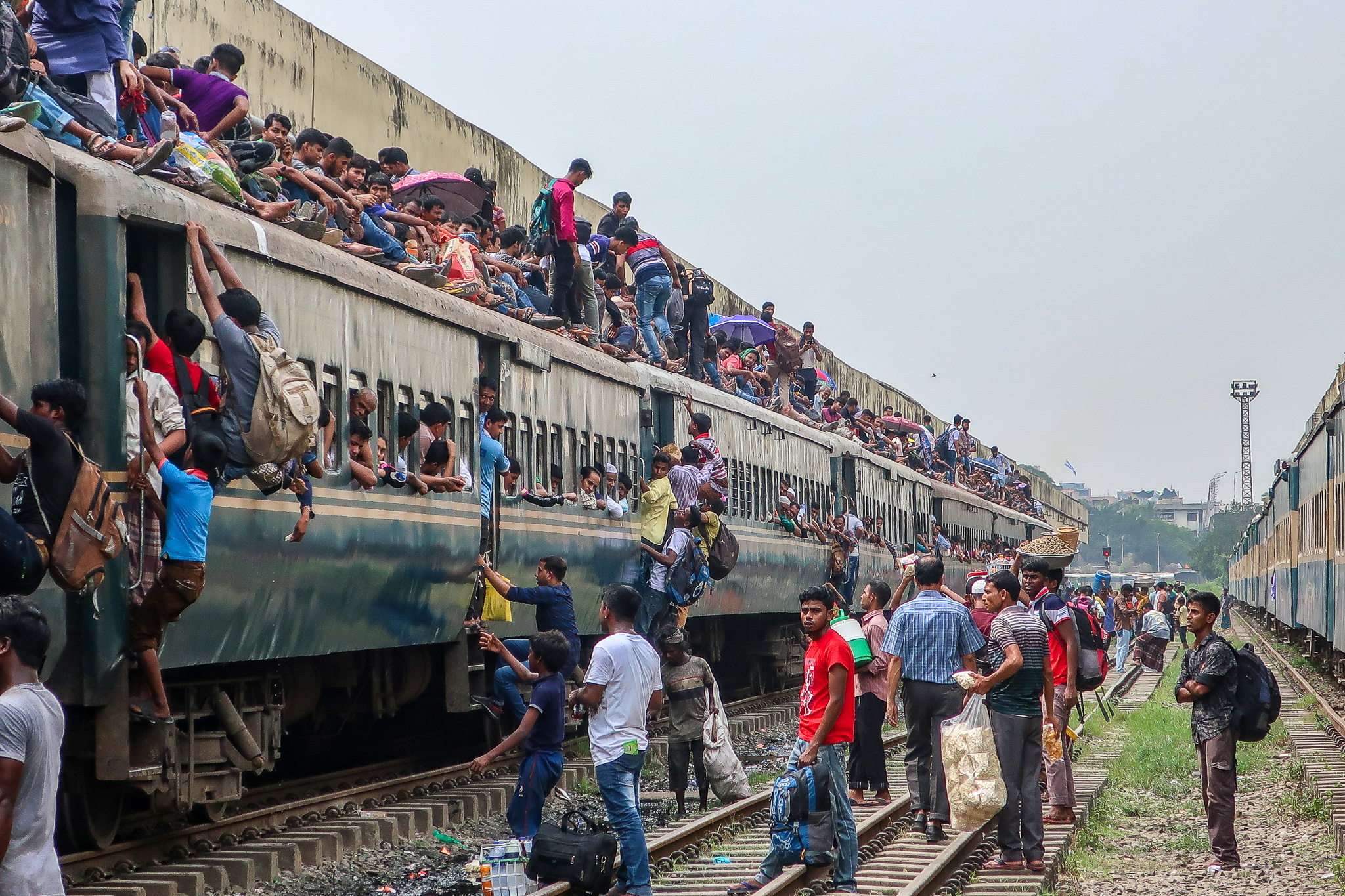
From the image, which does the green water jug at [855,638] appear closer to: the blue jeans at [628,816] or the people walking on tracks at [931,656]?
the people walking on tracks at [931,656]

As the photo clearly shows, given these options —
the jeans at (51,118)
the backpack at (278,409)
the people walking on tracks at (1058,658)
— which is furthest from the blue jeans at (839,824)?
the jeans at (51,118)

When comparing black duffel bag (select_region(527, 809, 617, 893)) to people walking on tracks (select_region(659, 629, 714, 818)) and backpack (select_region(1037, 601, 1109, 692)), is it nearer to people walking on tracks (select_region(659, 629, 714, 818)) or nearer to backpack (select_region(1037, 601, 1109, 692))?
people walking on tracks (select_region(659, 629, 714, 818))

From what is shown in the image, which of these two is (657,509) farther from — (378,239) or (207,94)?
(207,94)

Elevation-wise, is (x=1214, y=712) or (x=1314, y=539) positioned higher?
(x=1314, y=539)

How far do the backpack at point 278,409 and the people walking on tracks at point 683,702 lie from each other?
4422 mm

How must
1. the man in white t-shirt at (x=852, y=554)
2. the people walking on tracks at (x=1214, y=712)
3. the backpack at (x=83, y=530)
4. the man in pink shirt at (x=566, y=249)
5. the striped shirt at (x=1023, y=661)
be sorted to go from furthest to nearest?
the man in white t-shirt at (x=852, y=554) < the man in pink shirt at (x=566, y=249) < the people walking on tracks at (x=1214, y=712) < the striped shirt at (x=1023, y=661) < the backpack at (x=83, y=530)

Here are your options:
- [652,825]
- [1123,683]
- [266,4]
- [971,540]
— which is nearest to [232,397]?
[652,825]

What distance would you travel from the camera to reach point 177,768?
8258mm

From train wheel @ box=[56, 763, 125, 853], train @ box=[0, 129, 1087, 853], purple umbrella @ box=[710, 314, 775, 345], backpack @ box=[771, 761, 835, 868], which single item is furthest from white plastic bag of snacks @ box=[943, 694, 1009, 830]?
purple umbrella @ box=[710, 314, 775, 345]

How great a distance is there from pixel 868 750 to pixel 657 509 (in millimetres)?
3928

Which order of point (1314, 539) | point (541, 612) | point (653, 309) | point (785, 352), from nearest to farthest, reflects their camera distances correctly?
point (541, 612) < point (653, 309) < point (1314, 539) < point (785, 352)

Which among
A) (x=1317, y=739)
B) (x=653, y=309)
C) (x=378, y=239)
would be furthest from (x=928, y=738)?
(x=653, y=309)

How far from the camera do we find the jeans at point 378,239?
38.7 ft

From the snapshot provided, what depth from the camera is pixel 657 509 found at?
1566 centimetres
